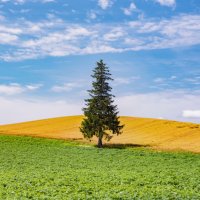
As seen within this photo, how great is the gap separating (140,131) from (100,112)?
718 inches

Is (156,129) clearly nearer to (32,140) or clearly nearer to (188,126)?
(188,126)

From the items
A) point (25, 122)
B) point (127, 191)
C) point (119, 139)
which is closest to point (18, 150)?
point (119, 139)

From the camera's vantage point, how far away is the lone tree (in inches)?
2702

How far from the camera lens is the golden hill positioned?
71938 millimetres

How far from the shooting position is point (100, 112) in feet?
227

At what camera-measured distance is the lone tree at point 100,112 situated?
68625 millimetres

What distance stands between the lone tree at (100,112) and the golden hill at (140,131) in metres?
6.31

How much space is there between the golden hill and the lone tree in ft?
20.7

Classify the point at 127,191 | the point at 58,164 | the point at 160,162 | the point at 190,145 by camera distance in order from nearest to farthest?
the point at 127,191 < the point at 58,164 < the point at 160,162 < the point at 190,145

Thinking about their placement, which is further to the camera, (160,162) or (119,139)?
(119,139)

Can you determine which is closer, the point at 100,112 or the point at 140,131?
the point at 100,112

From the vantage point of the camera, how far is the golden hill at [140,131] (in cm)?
7194

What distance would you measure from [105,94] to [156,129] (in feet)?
65.5

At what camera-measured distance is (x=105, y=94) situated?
7025 centimetres
